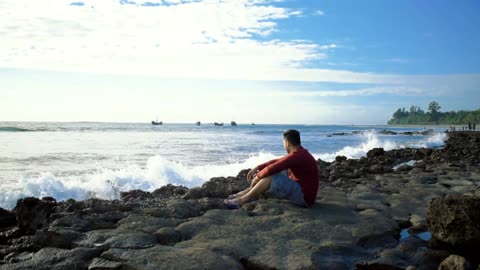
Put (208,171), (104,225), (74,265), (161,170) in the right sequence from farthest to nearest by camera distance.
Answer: (208,171) → (161,170) → (104,225) → (74,265)

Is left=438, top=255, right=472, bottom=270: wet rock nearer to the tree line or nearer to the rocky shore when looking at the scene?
the rocky shore

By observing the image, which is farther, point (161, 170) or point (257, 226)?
point (161, 170)

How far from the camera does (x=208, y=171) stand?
1530 centimetres

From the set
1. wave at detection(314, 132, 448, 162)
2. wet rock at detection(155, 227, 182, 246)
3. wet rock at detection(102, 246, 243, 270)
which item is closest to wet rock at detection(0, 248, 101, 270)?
wet rock at detection(102, 246, 243, 270)

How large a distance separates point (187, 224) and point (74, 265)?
1.75m

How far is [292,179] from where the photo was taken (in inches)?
270

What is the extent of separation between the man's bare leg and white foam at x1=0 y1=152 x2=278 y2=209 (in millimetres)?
5094

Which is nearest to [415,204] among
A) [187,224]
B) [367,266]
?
[367,266]

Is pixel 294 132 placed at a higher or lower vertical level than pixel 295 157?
higher

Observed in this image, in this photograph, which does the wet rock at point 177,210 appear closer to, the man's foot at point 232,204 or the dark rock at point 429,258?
the man's foot at point 232,204

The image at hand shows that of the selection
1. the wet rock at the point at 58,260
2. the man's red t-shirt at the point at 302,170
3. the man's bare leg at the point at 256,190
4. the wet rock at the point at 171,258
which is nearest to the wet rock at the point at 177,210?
the man's bare leg at the point at 256,190

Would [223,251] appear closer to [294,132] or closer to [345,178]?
[294,132]

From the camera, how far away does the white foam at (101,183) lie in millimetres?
10367

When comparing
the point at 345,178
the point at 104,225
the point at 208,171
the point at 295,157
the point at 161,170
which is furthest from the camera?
the point at 208,171
